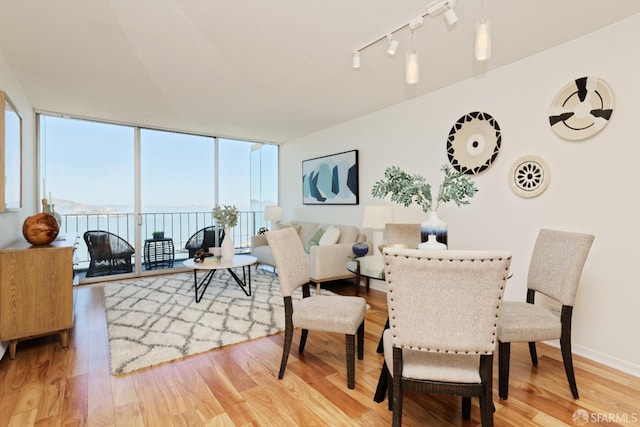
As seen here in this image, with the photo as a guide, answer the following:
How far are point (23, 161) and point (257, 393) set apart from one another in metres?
3.56

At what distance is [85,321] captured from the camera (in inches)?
122

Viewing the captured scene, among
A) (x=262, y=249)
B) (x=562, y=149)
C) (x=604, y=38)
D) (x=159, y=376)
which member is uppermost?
(x=604, y=38)

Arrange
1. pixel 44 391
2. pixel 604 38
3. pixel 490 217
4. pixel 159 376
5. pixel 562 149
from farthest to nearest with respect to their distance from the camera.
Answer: pixel 490 217
pixel 562 149
pixel 604 38
pixel 159 376
pixel 44 391

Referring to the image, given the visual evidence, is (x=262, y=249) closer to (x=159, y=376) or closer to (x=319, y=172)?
(x=319, y=172)

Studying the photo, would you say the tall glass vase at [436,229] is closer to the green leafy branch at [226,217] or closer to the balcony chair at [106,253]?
→ the green leafy branch at [226,217]

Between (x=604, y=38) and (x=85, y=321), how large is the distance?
5.04 m

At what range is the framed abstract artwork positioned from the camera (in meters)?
4.58

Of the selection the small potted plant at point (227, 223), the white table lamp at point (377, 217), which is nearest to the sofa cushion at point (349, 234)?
the white table lamp at point (377, 217)

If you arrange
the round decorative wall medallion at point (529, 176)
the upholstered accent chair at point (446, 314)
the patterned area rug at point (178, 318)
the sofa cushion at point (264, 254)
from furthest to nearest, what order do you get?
the sofa cushion at point (264, 254) < the round decorative wall medallion at point (529, 176) < the patterned area rug at point (178, 318) < the upholstered accent chair at point (446, 314)

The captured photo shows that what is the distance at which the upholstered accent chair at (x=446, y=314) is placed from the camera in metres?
1.18

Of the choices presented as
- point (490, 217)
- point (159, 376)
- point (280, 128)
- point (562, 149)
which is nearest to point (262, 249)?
point (280, 128)

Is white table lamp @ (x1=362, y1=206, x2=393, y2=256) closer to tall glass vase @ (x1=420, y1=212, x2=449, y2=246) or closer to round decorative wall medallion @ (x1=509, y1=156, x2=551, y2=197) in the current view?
round decorative wall medallion @ (x1=509, y1=156, x2=551, y2=197)

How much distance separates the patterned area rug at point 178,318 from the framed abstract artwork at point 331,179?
1628 millimetres

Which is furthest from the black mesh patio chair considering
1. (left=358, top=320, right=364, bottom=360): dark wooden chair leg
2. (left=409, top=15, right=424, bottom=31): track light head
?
(left=409, top=15, right=424, bottom=31): track light head
